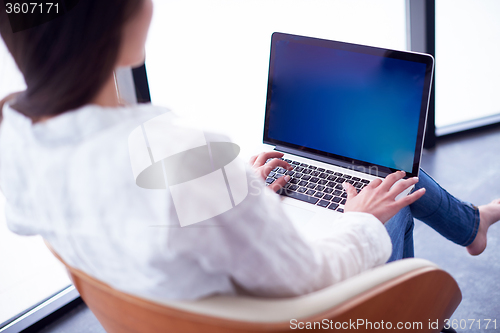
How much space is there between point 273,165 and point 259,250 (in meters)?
0.49

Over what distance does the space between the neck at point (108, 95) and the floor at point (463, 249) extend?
1.15 meters

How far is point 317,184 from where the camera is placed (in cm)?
100

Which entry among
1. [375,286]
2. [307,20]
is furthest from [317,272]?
[307,20]

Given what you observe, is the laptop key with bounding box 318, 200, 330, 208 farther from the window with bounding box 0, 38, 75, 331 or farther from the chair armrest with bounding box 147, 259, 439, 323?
the window with bounding box 0, 38, 75, 331

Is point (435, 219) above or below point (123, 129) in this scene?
below

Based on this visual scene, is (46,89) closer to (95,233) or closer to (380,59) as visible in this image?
(95,233)

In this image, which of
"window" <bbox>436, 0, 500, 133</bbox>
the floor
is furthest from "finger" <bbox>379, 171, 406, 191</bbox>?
"window" <bbox>436, 0, 500, 133</bbox>

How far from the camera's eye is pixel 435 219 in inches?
47.4

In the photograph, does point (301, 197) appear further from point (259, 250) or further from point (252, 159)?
point (259, 250)

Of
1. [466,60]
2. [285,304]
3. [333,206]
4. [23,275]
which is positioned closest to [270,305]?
[285,304]

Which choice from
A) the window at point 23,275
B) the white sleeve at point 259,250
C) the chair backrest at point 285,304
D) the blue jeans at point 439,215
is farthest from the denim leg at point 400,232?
the window at point 23,275

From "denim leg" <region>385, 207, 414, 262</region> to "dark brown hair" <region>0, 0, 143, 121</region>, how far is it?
70 cm

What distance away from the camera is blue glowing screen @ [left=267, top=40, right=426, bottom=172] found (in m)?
0.93

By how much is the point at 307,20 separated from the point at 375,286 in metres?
1.60
